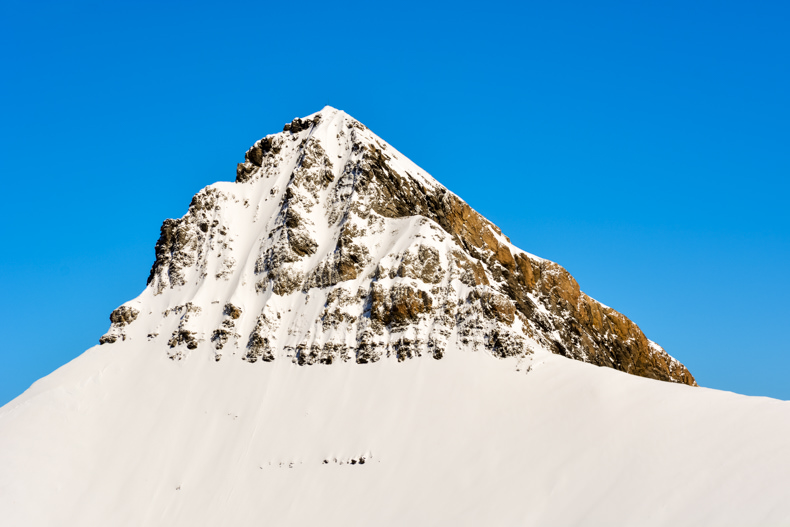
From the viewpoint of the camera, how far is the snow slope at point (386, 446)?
65.6 meters

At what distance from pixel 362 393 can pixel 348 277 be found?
16.5 metres

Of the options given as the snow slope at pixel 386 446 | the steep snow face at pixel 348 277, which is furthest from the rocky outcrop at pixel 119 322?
the snow slope at pixel 386 446

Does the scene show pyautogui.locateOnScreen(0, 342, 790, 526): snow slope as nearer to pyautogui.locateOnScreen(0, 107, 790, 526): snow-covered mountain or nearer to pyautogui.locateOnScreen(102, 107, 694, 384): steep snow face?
pyautogui.locateOnScreen(0, 107, 790, 526): snow-covered mountain

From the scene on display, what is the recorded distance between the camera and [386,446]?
79.2 m

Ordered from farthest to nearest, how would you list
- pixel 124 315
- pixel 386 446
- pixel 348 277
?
pixel 124 315 < pixel 348 277 < pixel 386 446

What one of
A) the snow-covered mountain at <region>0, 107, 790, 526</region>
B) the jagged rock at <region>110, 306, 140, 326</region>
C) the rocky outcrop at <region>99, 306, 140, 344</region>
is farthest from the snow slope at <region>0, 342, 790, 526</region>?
the jagged rock at <region>110, 306, 140, 326</region>

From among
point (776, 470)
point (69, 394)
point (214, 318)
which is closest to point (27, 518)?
point (69, 394)

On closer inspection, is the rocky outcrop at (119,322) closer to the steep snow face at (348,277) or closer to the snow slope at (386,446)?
the steep snow face at (348,277)

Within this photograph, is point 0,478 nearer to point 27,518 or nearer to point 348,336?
point 27,518

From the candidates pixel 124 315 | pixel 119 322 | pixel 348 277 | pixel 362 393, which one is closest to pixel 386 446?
pixel 362 393

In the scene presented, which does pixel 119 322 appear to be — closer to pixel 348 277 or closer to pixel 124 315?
pixel 124 315

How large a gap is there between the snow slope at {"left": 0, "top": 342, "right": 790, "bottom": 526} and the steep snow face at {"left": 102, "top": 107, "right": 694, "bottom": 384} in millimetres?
3974

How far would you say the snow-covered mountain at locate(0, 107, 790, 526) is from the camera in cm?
6856

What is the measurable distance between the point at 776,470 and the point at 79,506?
69120 millimetres
